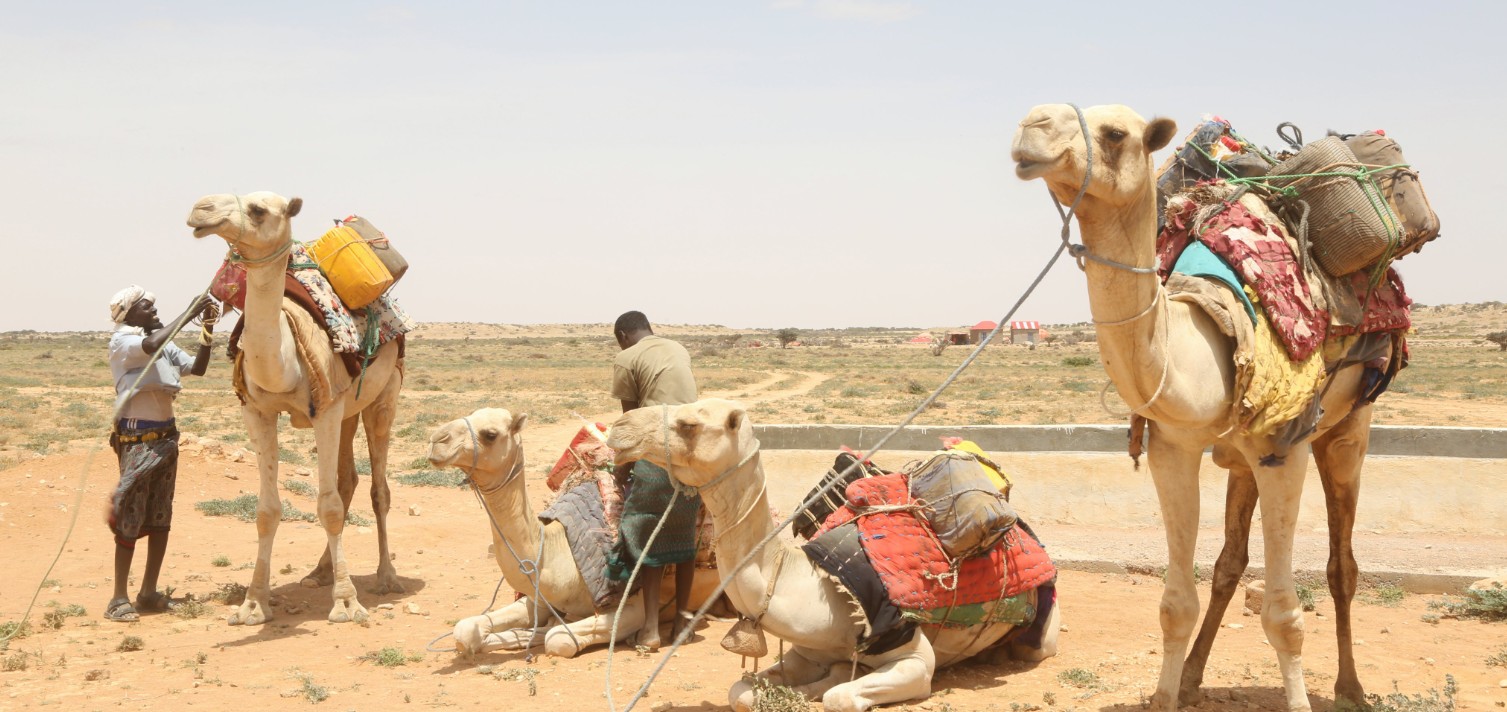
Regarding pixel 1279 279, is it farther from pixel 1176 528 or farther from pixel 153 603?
pixel 153 603

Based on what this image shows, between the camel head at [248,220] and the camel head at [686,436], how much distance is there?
10.4ft

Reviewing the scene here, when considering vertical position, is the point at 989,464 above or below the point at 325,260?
below

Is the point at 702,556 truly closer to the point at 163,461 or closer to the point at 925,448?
the point at 163,461

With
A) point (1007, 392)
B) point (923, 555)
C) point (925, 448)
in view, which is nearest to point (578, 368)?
point (1007, 392)

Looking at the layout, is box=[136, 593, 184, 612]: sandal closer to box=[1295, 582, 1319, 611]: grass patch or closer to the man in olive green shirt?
the man in olive green shirt

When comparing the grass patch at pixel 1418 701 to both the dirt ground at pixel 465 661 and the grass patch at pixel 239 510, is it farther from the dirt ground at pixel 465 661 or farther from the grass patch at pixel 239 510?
the grass patch at pixel 239 510

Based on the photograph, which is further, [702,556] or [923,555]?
[702,556]

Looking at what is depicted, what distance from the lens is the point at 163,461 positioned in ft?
28.5

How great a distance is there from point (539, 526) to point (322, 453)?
201 cm

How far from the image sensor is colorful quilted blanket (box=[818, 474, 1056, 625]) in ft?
19.6

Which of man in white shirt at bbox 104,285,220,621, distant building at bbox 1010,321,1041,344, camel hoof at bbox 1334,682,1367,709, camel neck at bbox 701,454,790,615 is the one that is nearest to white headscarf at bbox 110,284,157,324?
man in white shirt at bbox 104,285,220,621

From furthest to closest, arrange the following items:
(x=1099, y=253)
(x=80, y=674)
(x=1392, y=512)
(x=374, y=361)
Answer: (x=1392, y=512), (x=374, y=361), (x=80, y=674), (x=1099, y=253)

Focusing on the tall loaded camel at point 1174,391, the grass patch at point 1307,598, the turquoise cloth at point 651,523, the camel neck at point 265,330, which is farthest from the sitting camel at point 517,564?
A: the grass patch at point 1307,598

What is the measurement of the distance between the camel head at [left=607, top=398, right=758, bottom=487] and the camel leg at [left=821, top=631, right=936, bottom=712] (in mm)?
1201
